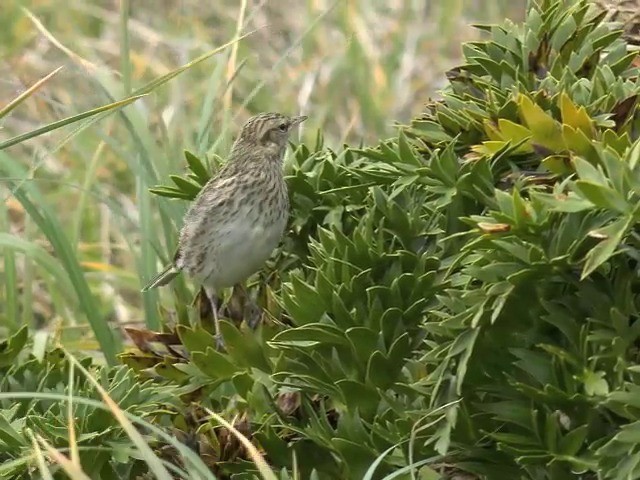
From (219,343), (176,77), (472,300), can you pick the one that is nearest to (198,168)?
(219,343)

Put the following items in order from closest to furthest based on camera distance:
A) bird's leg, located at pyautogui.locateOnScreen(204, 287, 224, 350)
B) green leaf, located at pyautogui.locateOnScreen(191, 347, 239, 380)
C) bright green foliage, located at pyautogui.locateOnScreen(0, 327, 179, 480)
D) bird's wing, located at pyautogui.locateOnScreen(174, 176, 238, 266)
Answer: bright green foliage, located at pyautogui.locateOnScreen(0, 327, 179, 480) < green leaf, located at pyautogui.locateOnScreen(191, 347, 239, 380) < bird's leg, located at pyautogui.locateOnScreen(204, 287, 224, 350) < bird's wing, located at pyautogui.locateOnScreen(174, 176, 238, 266)

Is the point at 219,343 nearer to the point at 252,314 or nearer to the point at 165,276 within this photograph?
the point at 252,314

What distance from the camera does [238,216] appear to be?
3898 millimetres

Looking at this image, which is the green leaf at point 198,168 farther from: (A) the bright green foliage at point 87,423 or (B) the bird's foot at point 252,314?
(A) the bright green foliage at point 87,423

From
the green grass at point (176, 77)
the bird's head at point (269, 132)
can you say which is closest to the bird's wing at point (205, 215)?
the bird's head at point (269, 132)

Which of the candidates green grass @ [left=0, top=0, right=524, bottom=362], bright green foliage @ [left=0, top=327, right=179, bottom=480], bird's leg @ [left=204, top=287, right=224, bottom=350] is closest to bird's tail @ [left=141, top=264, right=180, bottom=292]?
bird's leg @ [left=204, top=287, right=224, bottom=350]

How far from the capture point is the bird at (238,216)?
3.32 metres

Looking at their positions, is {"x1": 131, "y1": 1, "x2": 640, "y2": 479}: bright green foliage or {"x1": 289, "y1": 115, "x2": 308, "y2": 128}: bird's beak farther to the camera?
{"x1": 289, "y1": 115, "x2": 308, "y2": 128}: bird's beak

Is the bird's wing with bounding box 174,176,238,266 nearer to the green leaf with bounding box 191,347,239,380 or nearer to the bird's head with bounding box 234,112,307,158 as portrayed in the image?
the bird's head with bounding box 234,112,307,158

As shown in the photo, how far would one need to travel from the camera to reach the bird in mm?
3322

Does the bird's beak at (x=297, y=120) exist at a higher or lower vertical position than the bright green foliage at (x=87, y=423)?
higher

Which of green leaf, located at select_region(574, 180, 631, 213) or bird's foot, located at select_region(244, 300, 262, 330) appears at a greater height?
green leaf, located at select_region(574, 180, 631, 213)

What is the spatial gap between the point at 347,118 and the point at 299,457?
13.7 feet

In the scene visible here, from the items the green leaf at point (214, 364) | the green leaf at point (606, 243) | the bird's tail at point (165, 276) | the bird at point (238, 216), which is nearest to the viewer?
the green leaf at point (606, 243)
